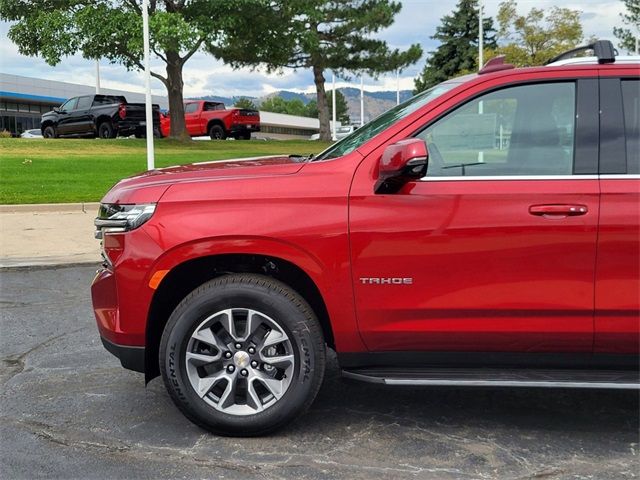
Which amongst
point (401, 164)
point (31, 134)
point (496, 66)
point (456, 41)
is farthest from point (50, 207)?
point (456, 41)

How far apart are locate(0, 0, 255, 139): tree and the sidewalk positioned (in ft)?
32.5

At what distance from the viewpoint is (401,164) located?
3.24 meters

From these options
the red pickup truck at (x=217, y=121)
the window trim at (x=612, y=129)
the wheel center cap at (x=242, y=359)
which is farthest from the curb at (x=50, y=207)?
the red pickup truck at (x=217, y=121)

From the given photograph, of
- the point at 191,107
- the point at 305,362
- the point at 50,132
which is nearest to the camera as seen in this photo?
the point at 305,362

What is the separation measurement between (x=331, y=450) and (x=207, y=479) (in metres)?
0.65

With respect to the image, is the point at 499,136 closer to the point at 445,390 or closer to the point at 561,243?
the point at 561,243

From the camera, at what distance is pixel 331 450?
3461mm

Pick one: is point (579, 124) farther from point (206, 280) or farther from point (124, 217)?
point (124, 217)

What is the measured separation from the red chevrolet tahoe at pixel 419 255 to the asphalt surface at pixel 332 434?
0.26m

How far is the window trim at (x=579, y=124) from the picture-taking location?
339cm

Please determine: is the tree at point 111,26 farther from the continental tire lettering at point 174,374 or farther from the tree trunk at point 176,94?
the continental tire lettering at point 174,374

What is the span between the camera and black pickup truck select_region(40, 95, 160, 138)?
2650 cm

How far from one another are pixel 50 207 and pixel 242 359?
9742mm

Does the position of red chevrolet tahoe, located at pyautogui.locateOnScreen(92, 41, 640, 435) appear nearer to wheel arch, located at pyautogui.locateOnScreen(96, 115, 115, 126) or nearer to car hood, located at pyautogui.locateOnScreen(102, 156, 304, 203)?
car hood, located at pyautogui.locateOnScreen(102, 156, 304, 203)
